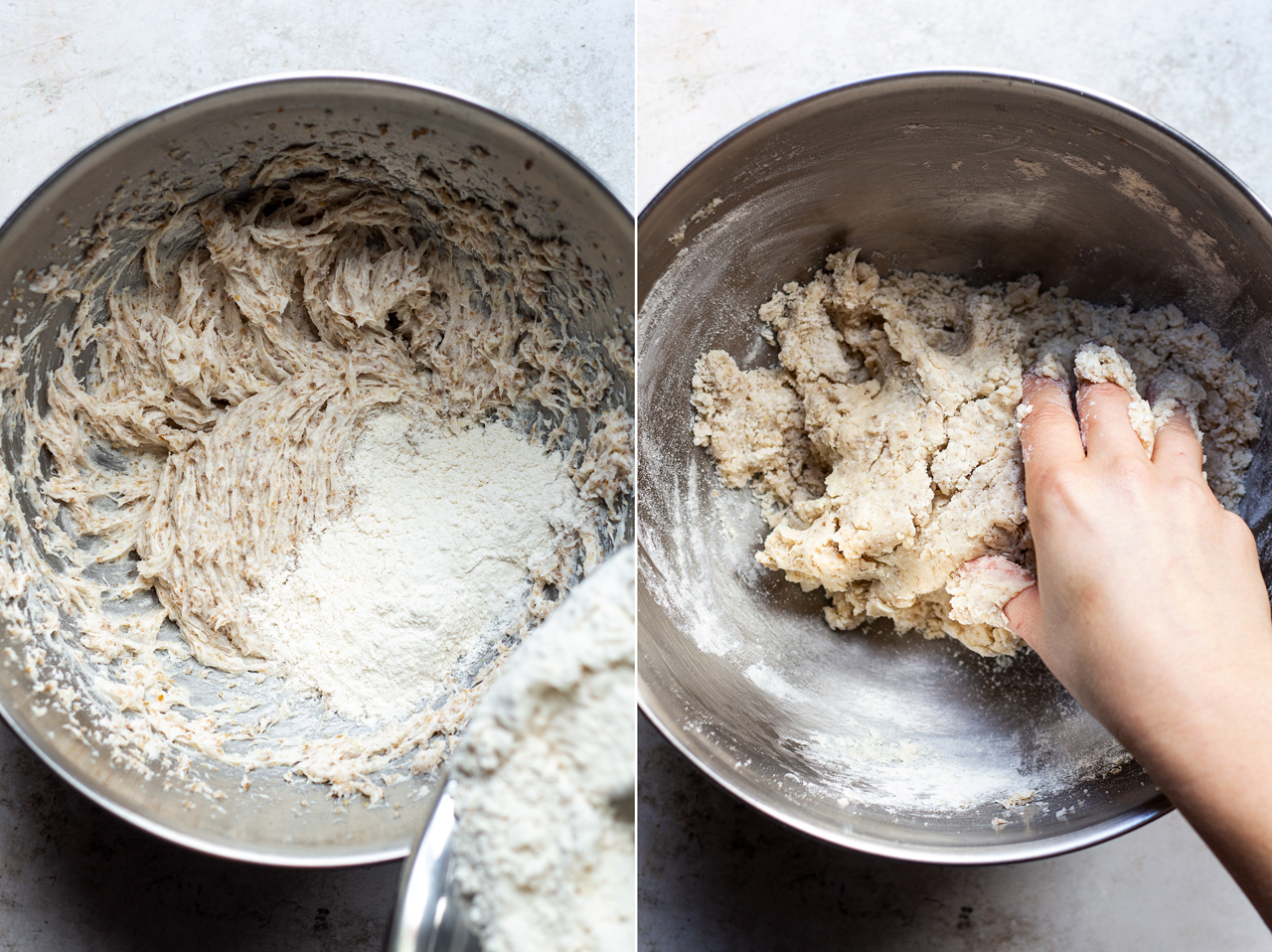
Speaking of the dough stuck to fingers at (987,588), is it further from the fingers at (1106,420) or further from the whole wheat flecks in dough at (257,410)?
the whole wheat flecks in dough at (257,410)

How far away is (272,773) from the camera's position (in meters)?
1.13

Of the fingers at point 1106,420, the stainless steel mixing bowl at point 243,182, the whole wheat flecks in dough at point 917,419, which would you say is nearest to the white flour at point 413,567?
the stainless steel mixing bowl at point 243,182

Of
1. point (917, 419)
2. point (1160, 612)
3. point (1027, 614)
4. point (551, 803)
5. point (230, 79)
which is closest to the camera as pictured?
point (551, 803)

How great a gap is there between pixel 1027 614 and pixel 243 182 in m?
1.22

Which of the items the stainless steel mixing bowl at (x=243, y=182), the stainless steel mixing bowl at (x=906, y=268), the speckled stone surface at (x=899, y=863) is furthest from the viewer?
the speckled stone surface at (x=899, y=863)

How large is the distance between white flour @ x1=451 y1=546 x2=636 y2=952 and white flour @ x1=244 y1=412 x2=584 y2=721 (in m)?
0.61

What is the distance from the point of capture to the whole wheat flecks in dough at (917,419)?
3.83 feet

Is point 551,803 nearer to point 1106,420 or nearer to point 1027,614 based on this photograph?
point 1027,614

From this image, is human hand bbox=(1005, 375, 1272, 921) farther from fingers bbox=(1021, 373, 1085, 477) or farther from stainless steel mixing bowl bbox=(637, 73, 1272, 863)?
stainless steel mixing bowl bbox=(637, 73, 1272, 863)

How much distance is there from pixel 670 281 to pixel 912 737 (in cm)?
78

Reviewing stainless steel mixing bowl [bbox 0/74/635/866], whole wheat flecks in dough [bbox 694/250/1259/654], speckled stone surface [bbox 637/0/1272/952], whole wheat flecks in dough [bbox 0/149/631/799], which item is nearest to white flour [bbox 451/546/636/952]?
stainless steel mixing bowl [bbox 0/74/635/866]

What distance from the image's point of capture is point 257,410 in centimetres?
128

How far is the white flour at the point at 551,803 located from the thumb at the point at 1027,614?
27.5 inches

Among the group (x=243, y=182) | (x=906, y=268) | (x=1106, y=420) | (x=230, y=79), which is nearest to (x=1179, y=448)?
(x=1106, y=420)
